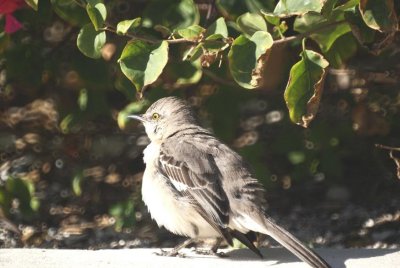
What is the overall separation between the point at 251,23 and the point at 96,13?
939mm

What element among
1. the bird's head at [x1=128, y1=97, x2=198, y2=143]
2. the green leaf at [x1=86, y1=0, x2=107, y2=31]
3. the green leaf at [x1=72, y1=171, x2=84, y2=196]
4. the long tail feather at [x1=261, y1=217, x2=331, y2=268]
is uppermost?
the green leaf at [x1=86, y1=0, x2=107, y2=31]

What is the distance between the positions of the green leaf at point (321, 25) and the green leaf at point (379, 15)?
21 cm

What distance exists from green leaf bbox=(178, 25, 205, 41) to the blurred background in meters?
1.33

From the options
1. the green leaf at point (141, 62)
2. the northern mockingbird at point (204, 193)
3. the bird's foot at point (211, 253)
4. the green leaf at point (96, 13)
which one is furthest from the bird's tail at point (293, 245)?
the green leaf at point (96, 13)

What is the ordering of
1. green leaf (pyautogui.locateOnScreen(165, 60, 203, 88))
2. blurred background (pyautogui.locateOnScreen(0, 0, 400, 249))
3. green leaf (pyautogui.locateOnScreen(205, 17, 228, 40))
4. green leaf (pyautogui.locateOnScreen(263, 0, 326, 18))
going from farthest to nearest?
1. blurred background (pyautogui.locateOnScreen(0, 0, 400, 249))
2. green leaf (pyautogui.locateOnScreen(165, 60, 203, 88))
3. green leaf (pyautogui.locateOnScreen(205, 17, 228, 40))
4. green leaf (pyautogui.locateOnScreen(263, 0, 326, 18))

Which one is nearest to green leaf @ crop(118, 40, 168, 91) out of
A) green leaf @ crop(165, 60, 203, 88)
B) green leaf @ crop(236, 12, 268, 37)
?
green leaf @ crop(236, 12, 268, 37)

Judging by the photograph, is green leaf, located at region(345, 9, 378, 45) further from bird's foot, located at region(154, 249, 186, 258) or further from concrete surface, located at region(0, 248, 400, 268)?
bird's foot, located at region(154, 249, 186, 258)

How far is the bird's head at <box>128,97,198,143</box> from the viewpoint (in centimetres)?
627

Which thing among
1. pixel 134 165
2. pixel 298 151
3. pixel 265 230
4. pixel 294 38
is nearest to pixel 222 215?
pixel 265 230

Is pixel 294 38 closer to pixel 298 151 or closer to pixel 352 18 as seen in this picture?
pixel 352 18

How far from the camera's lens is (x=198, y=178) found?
5.53m

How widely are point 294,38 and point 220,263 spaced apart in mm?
1392

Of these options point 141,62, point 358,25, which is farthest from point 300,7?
point 141,62

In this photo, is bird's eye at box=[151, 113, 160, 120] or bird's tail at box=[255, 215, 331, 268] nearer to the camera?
bird's tail at box=[255, 215, 331, 268]
